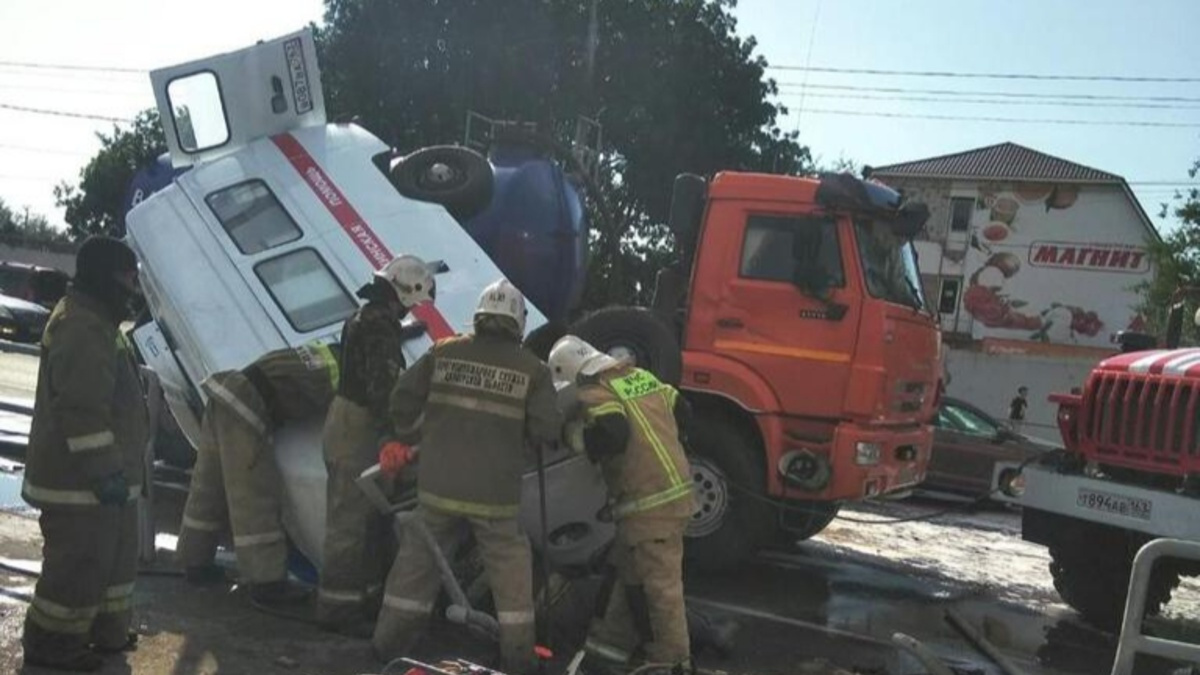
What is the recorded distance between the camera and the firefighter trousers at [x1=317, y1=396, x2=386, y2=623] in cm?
529

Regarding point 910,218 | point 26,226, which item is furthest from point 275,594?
point 26,226

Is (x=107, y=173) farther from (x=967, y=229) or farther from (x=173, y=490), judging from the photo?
(x=173, y=490)

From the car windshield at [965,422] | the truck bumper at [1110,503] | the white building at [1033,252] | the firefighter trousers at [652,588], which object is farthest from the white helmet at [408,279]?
the white building at [1033,252]

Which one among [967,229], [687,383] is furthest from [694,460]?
[967,229]

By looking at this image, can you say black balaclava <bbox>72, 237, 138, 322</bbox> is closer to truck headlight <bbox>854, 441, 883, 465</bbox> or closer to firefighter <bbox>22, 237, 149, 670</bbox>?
firefighter <bbox>22, 237, 149, 670</bbox>

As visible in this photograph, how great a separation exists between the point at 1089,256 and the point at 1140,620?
3618 centimetres

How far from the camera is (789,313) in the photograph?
24.4ft

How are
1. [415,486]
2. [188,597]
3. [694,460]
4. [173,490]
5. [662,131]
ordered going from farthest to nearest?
[662,131] → [173,490] → [694,460] → [188,597] → [415,486]

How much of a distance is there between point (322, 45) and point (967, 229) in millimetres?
23112

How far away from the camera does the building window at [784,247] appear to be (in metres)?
7.36

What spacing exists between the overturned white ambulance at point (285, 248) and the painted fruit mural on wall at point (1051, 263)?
33889mm

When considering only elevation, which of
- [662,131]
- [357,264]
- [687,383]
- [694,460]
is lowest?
[694,460]

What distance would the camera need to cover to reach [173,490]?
8.77 metres

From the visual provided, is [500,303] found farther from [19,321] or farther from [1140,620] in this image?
[19,321]
